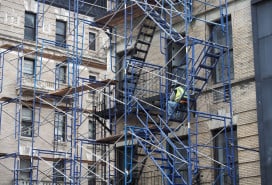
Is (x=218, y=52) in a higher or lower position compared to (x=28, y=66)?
lower

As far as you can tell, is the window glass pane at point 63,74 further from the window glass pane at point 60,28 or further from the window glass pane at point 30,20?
the window glass pane at point 30,20

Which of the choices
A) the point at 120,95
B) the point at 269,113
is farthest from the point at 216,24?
the point at 120,95

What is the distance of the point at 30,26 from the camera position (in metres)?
38.5

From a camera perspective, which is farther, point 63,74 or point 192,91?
point 63,74

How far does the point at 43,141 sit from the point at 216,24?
2021cm

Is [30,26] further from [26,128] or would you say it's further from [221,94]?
[221,94]

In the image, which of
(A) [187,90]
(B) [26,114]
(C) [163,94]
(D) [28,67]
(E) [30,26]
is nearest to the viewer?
(A) [187,90]

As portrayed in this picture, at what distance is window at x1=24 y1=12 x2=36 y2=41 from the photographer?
1508 inches

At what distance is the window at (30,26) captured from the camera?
38.3m

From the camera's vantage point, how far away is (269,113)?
1745cm

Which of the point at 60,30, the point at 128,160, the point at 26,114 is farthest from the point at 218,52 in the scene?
the point at 60,30

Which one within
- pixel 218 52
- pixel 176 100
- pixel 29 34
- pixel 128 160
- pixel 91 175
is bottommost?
pixel 91 175

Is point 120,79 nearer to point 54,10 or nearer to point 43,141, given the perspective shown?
point 43,141

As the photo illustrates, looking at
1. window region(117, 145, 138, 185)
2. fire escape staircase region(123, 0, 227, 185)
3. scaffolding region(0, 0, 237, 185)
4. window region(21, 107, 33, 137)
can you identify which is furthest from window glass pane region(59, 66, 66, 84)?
fire escape staircase region(123, 0, 227, 185)
